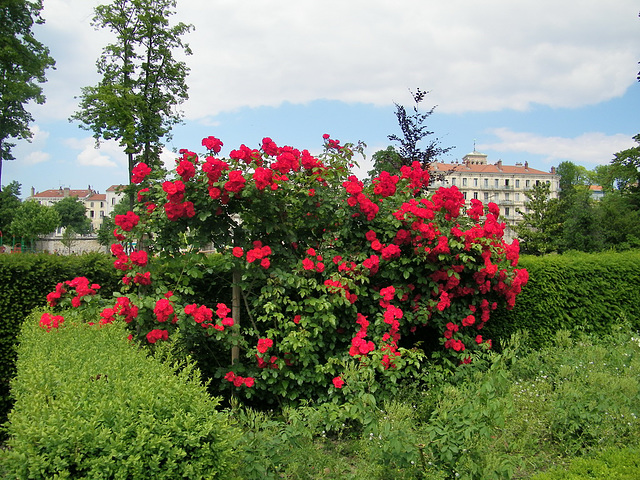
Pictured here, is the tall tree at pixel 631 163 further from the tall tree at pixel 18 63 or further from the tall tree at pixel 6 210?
the tall tree at pixel 6 210

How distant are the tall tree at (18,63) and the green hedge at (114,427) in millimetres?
21955

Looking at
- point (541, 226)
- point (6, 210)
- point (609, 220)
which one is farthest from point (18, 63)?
point (541, 226)

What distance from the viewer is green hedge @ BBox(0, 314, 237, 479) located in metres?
1.84

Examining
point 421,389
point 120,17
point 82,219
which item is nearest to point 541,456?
point 421,389

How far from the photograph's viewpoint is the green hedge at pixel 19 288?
4.52m

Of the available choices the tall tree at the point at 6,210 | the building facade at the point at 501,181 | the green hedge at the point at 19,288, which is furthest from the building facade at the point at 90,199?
the green hedge at the point at 19,288

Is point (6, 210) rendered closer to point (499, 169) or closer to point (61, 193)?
point (499, 169)

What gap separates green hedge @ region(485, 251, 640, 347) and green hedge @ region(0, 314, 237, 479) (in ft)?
16.6

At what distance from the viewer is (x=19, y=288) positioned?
4.61 meters

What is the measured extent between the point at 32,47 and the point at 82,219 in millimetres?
57725

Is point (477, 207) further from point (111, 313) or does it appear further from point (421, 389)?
point (111, 313)

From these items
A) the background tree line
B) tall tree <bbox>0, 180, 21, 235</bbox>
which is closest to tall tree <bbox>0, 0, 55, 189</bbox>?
tall tree <bbox>0, 180, 21, 235</bbox>

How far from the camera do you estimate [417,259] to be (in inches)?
179

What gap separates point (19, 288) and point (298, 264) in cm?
285
